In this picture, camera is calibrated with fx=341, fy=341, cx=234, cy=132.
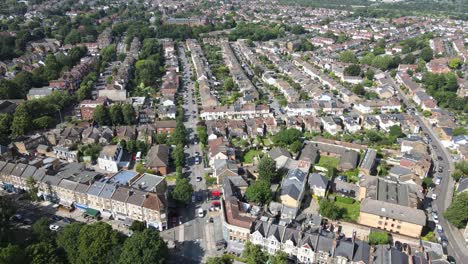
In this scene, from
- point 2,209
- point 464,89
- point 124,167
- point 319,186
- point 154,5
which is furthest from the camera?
point 154,5

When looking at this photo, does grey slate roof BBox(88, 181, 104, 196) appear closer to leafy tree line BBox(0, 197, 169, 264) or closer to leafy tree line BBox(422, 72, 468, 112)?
leafy tree line BBox(0, 197, 169, 264)

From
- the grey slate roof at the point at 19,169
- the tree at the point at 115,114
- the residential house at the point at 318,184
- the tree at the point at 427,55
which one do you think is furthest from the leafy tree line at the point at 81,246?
the tree at the point at 427,55

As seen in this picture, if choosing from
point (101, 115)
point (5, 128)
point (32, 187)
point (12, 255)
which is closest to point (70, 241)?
point (12, 255)

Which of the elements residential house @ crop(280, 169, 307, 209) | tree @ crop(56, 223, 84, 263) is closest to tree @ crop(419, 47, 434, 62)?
residential house @ crop(280, 169, 307, 209)

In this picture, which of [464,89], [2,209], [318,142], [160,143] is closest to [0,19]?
[160,143]

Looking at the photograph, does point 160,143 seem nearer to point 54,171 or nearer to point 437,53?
point 54,171

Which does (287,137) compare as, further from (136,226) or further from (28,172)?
(28,172)

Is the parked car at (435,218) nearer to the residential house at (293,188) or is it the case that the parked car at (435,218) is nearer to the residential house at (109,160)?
the residential house at (293,188)
